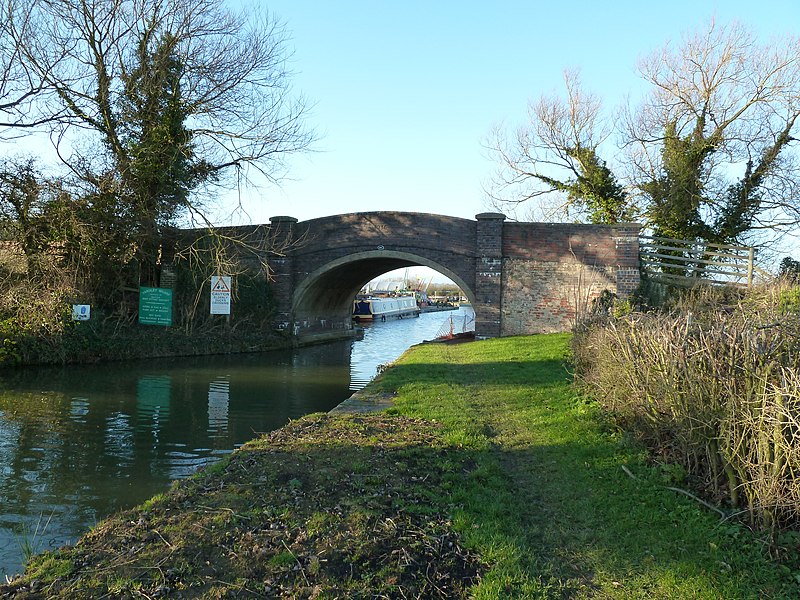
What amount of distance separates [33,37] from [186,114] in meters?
3.89

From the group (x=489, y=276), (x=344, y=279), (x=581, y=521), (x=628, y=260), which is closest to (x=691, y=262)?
(x=628, y=260)

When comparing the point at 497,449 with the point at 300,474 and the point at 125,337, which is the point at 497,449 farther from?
the point at 125,337

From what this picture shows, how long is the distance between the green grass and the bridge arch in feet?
40.6

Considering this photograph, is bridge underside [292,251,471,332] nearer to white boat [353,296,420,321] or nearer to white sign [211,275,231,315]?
white sign [211,275,231,315]

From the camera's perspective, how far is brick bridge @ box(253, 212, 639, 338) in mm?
18047

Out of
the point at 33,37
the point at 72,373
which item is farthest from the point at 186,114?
the point at 72,373

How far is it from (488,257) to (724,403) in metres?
14.8

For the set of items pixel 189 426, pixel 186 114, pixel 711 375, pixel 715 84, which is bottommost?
pixel 189 426

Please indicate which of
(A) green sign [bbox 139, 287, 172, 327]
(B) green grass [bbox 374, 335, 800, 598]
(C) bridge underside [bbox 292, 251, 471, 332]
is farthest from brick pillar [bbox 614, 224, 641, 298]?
(A) green sign [bbox 139, 287, 172, 327]

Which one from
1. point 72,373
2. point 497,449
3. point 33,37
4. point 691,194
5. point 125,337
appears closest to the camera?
point 497,449

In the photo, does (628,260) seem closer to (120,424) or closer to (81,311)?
(120,424)

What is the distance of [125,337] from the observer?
1582 centimetres

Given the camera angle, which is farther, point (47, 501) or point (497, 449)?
point (497, 449)

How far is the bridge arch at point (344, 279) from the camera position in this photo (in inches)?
762
